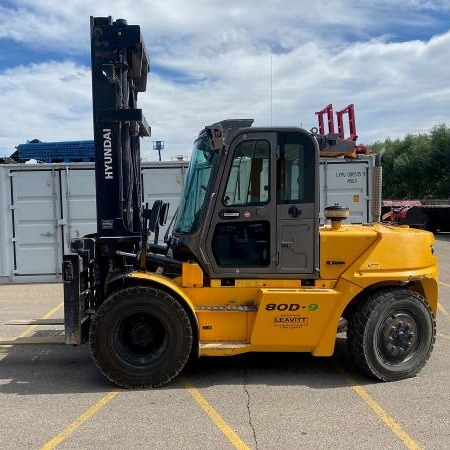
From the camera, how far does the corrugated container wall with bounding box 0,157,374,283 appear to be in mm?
11188

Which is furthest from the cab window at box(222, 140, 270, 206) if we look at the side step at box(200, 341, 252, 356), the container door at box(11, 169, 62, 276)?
the container door at box(11, 169, 62, 276)

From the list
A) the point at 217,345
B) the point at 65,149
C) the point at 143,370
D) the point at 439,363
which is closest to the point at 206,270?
the point at 217,345

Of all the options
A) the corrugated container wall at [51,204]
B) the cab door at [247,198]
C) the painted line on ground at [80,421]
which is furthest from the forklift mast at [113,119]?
the corrugated container wall at [51,204]

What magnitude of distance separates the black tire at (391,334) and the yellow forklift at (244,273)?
0.04 ft

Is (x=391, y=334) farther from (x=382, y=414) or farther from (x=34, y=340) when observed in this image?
(x=34, y=340)

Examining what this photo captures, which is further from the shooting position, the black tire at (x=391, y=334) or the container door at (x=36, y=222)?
the container door at (x=36, y=222)

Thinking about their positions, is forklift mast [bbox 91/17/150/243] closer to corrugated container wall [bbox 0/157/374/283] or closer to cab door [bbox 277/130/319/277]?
cab door [bbox 277/130/319/277]

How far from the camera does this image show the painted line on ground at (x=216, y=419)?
12.9ft

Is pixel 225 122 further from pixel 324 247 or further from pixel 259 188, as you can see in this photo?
pixel 324 247

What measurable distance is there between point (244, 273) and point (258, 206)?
711 mm

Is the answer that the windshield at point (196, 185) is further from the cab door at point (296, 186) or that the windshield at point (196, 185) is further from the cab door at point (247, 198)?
the cab door at point (296, 186)

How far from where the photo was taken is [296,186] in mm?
5109

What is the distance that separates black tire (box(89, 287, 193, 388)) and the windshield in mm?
828

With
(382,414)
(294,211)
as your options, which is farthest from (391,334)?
(294,211)
